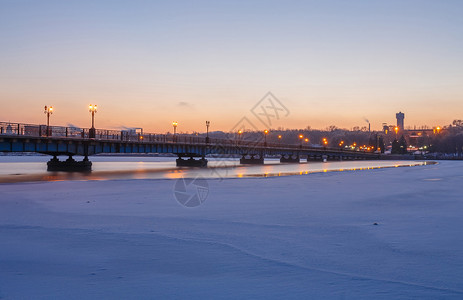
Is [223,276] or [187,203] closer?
[223,276]

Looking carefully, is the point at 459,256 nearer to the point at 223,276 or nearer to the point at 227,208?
the point at 223,276

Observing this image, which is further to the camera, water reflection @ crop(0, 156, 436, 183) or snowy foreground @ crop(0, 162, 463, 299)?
water reflection @ crop(0, 156, 436, 183)

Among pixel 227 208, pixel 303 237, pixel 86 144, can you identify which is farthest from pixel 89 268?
pixel 86 144

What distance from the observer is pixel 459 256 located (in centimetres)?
857

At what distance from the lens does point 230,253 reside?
8.91 m

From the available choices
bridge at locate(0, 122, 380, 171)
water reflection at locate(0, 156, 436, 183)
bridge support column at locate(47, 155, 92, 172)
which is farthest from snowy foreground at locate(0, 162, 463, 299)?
bridge support column at locate(47, 155, 92, 172)

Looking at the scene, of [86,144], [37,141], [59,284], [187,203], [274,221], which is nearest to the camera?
[59,284]

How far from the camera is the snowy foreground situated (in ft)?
21.7

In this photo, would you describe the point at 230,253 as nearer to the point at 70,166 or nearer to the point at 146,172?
the point at 146,172

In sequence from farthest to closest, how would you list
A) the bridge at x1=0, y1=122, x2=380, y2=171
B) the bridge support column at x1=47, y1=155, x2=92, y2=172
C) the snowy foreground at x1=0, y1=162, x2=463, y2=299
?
the bridge support column at x1=47, y1=155, x2=92, y2=172
the bridge at x1=0, y1=122, x2=380, y2=171
the snowy foreground at x1=0, y1=162, x2=463, y2=299

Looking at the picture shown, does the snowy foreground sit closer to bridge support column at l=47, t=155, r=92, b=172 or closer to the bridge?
the bridge

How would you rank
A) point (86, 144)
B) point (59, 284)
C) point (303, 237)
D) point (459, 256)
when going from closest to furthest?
1. point (59, 284)
2. point (459, 256)
3. point (303, 237)
4. point (86, 144)

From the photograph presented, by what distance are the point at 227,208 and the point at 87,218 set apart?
515 cm

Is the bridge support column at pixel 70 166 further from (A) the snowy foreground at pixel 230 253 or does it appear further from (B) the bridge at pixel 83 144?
(A) the snowy foreground at pixel 230 253
